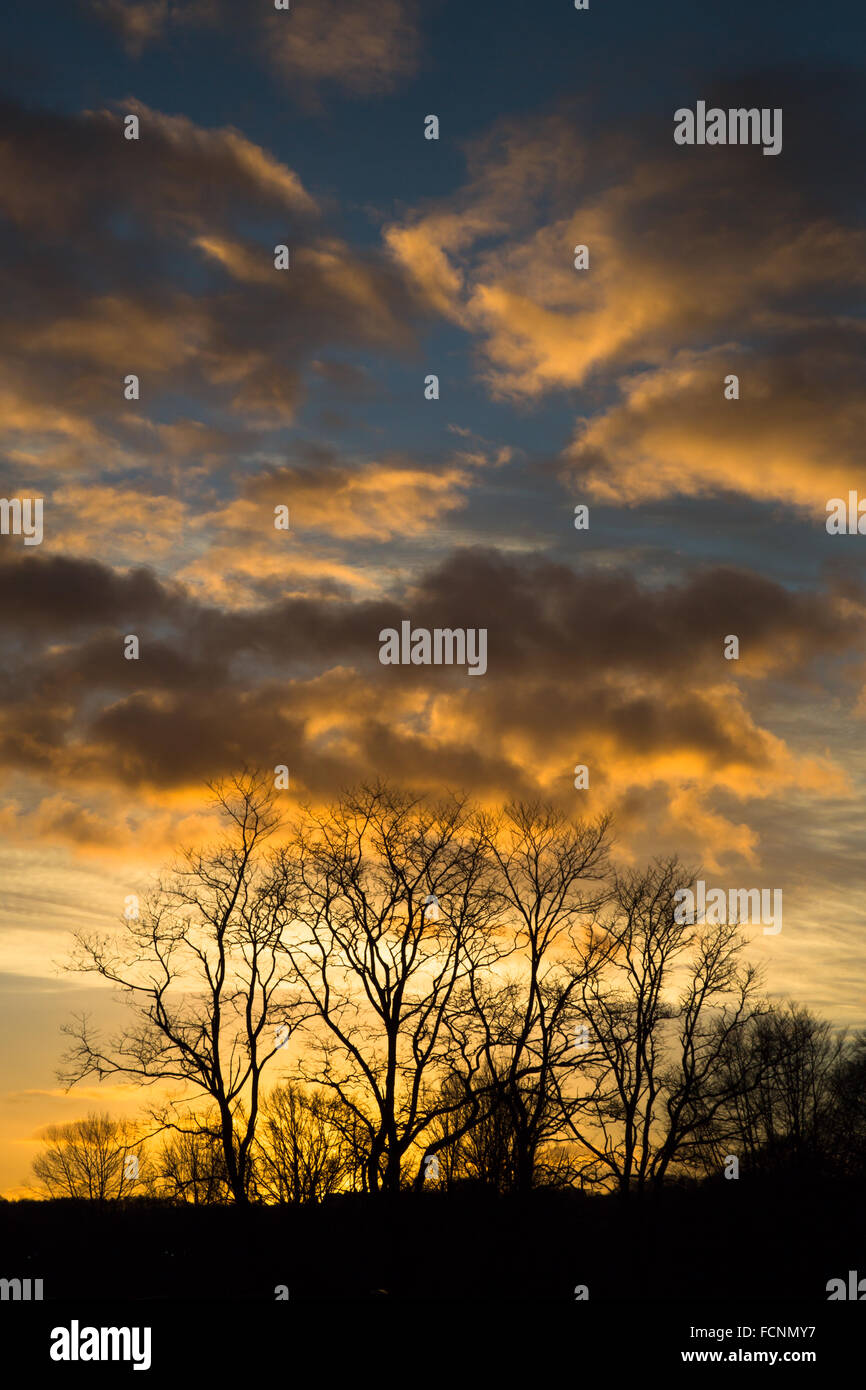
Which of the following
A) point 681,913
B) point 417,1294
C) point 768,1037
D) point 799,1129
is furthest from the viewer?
point 799,1129

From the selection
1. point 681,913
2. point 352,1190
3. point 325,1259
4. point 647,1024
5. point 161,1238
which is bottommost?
point 161,1238

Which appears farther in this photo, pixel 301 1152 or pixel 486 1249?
pixel 301 1152

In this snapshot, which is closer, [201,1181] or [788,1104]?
[201,1181]

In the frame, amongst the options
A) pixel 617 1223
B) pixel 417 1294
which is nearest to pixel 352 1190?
pixel 417 1294

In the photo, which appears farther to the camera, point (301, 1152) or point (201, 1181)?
point (301, 1152)

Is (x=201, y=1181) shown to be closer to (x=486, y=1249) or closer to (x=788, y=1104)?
(x=486, y=1249)

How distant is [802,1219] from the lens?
2215 inches

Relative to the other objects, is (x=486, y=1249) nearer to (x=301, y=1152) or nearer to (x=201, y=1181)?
(x=201, y=1181)

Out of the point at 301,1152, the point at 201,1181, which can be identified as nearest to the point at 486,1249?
the point at 201,1181
